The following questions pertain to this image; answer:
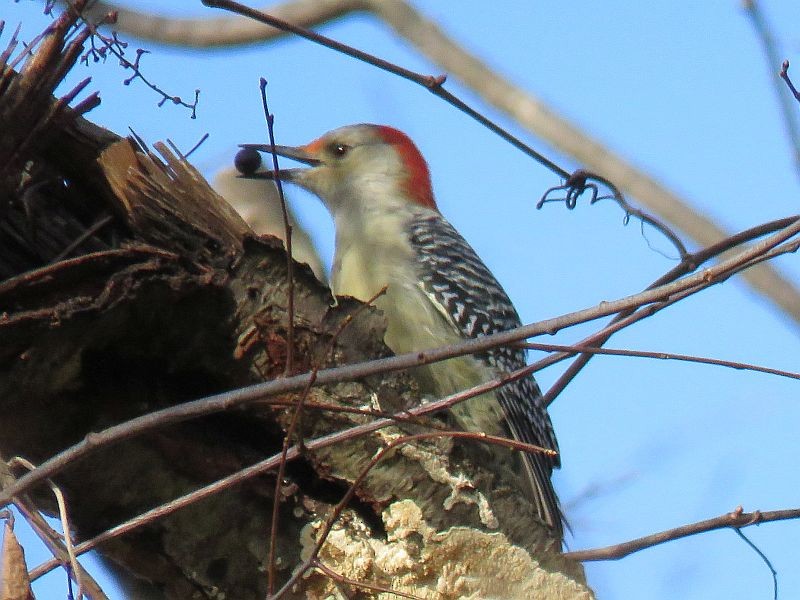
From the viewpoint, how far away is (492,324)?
5.04m

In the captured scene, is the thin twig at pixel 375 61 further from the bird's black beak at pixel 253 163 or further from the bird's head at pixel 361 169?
the bird's head at pixel 361 169

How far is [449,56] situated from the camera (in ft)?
22.7

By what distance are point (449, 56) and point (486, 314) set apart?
8.07ft

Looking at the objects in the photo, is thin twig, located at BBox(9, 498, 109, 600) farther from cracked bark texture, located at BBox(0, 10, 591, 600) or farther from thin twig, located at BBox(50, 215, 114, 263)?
thin twig, located at BBox(50, 215, 114, 263)

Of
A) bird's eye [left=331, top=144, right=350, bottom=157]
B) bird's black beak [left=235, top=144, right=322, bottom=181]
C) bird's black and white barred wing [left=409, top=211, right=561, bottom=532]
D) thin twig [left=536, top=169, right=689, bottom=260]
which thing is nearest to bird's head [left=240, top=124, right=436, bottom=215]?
bird's eye [left=331, top=144, right=350, bottom=157]

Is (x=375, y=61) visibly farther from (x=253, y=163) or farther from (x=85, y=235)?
(x=253, y=163)

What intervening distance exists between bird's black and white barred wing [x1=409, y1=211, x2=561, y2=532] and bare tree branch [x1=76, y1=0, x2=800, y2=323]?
1.13 meters

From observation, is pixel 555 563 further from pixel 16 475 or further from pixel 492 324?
pixel 492 324

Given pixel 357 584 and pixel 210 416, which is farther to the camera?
pixel 210 416

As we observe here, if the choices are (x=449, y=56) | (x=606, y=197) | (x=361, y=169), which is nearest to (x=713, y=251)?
(x=606, y=197)

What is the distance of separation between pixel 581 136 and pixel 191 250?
4073 millimetres

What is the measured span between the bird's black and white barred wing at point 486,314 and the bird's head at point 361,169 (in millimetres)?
415

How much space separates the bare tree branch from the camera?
6.21m

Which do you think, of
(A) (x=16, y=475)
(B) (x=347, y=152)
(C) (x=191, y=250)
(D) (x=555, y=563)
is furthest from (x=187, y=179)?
(B) (x=347, y=152)
